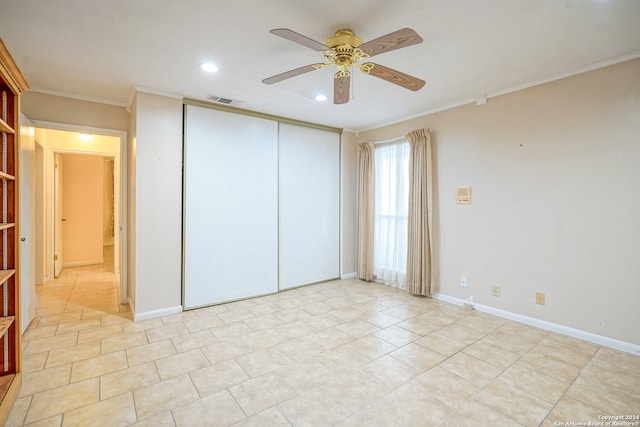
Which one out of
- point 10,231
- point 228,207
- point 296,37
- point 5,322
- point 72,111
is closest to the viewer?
point 296,37

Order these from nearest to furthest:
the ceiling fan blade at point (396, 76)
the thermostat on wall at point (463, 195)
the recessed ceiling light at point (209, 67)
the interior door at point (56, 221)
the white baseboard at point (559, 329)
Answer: the ceiling fan blade at point (396, 76), the white baseboard at point (559, 329), the recessed ceiling light at point (209, 67), the thermostat on wall at point (463, 195), the interior door at point (56, 221)

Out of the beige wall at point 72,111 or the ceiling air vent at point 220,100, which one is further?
the ceiling air vent at point 220,100

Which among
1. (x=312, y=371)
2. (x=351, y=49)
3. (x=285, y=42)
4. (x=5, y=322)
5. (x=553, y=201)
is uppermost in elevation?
(x=285, y=42)

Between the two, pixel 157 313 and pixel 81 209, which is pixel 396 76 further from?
pixel 81 209

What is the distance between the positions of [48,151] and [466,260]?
6.70 meters

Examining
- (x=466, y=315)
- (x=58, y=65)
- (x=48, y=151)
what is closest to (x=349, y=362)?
(x=466, y=315)

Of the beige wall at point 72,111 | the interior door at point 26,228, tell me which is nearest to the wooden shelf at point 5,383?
the interior door at point 26,228

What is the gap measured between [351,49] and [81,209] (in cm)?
692

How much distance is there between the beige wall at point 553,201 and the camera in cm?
262

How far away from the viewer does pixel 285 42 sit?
233cm

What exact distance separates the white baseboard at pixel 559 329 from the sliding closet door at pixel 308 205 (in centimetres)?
206

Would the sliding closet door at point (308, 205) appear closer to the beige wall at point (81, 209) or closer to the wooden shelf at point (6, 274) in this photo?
the wooden shelf at point (6, 274)

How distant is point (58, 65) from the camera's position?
275 cm

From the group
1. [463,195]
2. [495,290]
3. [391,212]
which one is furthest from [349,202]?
[495,290]
